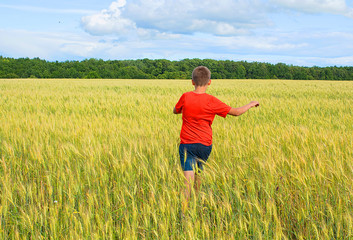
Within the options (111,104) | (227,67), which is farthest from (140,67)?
(111,104)

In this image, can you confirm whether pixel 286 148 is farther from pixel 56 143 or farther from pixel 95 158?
pixel 56 143

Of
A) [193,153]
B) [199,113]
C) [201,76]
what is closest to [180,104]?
[199,113]

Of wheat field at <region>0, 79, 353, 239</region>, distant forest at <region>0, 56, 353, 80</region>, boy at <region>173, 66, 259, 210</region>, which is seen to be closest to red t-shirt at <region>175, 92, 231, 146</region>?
boy at <region>173, 66, 259, 210</region>

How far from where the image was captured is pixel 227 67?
56875 mm

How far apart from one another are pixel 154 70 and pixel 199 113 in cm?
5141

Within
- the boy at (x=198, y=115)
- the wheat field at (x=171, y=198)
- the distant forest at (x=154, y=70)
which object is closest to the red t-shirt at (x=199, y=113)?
the boy at (x=198, y=115)

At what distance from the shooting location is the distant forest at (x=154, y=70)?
4425cm

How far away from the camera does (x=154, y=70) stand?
52625mm

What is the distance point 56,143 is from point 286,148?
2.37 meters

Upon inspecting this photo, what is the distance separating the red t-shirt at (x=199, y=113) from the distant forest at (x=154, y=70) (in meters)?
43.3

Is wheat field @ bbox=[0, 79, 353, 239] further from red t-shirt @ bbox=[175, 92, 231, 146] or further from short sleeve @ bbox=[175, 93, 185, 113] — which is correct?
short sleeve @ bbox=[175, 93, 185, 113]

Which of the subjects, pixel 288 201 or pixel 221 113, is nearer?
pixel 288 201

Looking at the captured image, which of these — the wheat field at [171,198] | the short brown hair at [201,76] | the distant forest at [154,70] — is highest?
the distant forest at [154,70]

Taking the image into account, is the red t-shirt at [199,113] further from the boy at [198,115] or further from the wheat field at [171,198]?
the wheat field at [171,198]
